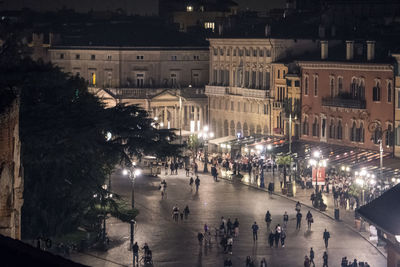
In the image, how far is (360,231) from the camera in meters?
66.7

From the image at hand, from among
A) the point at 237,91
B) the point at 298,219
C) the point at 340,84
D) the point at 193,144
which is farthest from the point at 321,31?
the point at 298,219

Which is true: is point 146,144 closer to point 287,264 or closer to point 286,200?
point 287,264

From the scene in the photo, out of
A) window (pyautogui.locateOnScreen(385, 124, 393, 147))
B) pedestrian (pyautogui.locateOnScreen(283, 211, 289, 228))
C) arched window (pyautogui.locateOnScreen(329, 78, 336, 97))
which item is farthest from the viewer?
arched window (pyautogui.locateOnScreen(329, 78, 336, 97))

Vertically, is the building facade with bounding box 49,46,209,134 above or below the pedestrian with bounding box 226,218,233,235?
above

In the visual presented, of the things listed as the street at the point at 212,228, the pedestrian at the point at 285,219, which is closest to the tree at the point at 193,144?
the street at the point at 212,228

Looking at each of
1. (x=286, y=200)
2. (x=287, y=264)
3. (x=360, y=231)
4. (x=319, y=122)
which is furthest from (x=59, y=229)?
(x=319, y=122)

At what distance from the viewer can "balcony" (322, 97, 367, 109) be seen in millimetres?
93312

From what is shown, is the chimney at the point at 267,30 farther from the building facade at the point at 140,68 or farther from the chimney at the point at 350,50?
the building facade at the point at 140,68

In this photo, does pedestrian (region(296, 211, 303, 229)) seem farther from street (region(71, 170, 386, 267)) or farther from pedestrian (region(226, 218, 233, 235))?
pedestrian (region(226, 218, 233, 235))

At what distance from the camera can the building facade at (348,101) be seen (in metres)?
90.1

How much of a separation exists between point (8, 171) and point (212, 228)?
120ft

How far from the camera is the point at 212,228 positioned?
69.2 metres

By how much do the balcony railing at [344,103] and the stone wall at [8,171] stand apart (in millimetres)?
60078

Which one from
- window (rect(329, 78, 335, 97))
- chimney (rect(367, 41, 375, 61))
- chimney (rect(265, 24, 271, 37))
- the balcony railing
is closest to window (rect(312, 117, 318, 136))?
the balcony railing
